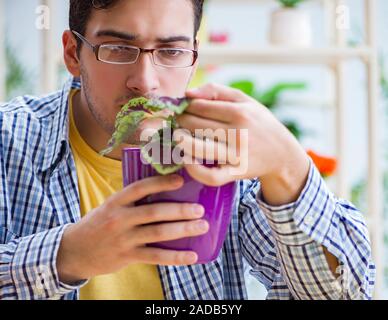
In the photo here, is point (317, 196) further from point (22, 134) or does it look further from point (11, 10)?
point (11, 10)

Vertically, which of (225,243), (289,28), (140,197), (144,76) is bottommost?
(225,243)

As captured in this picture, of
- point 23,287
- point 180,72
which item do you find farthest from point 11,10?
point 23,287

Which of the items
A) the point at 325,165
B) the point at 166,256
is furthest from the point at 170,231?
the point at 325,165

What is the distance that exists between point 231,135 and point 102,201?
0.48 metres

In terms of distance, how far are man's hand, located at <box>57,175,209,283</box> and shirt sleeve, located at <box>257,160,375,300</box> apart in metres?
0.13

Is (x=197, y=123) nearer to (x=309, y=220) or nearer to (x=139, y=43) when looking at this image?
(x=309, y=220)

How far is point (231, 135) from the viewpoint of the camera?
0.58 m

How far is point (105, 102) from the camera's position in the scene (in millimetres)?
979

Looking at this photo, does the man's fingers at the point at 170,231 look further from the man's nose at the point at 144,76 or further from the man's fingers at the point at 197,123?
the man's nose at the point at 144,76

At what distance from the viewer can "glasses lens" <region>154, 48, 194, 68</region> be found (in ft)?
3.10

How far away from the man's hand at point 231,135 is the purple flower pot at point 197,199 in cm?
3

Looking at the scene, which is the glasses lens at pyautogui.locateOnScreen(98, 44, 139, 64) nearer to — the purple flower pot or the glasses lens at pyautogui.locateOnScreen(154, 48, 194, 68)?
the glasses lens at pyautogui.locateOnScreen(154, 48, 194, 68)

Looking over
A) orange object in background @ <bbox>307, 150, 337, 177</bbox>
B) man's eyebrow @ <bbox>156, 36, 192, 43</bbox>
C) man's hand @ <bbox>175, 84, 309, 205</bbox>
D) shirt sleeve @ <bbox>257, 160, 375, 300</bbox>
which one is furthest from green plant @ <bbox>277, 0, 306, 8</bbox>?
man's hand @ <bbox>175, 84, 309, 205</bbox>
